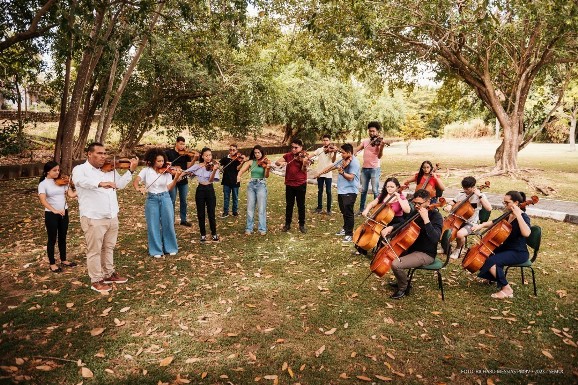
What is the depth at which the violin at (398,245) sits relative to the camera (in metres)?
5.26

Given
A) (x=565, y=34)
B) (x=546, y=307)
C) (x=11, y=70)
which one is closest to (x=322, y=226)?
(x=546, y=307)

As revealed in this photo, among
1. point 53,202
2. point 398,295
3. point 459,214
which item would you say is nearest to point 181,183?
point 53,202

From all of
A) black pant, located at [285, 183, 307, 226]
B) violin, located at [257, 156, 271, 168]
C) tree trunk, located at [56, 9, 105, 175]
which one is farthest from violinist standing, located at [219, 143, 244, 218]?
tree trunk, located at [56, 9, 105, 175]

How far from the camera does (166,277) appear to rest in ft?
20.1

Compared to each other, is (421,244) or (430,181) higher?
(430,181)

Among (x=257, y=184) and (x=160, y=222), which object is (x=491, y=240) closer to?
(x=257, y=184)

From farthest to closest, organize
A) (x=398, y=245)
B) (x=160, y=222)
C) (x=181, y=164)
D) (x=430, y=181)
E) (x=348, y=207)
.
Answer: (x=181, y=164) → (x=348, y=207) → (x=430, y=181) → (x=160, y=222) → (x=398, y=245)

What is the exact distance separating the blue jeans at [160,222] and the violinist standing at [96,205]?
1131 millimetres

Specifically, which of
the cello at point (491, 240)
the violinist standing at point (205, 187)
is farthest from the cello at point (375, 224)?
the violinist standing at point (205, 187)

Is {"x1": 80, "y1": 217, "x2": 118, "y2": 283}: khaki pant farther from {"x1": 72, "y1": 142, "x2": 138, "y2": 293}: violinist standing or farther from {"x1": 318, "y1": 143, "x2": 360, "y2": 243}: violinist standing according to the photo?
{"x1": 318, "y1": 143, "x2": 360, "y2": 243}: violinist standing

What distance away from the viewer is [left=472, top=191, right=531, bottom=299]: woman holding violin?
516cm

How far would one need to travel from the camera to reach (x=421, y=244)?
211 inches

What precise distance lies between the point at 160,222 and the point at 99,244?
1714 mm

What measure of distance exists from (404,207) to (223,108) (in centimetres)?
1539
